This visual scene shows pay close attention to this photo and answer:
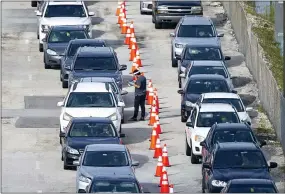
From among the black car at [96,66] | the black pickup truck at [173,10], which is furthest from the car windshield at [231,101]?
the black pickup truck at [173,10]

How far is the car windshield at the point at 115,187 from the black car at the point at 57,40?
17778 mm

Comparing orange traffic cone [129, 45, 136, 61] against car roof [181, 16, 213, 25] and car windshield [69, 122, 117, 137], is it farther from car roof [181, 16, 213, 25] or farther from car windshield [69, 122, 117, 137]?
car windshield [69, 122, 117, 137]

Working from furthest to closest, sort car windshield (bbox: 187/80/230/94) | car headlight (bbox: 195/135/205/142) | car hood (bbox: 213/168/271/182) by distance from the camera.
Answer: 1. car windshield (bbox: 187/80/230/94)
2. car headlight (bbox: 195/135/205/142)
3. car hood (bbox: 213/168/271/182)

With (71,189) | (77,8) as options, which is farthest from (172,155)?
(77,8)

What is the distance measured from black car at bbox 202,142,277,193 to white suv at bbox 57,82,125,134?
6229mm

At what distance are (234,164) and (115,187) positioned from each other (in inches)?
138

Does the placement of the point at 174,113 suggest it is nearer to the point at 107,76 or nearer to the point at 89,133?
the point at 107,76

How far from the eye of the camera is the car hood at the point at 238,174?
3603cm

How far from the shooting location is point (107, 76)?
48.5 m

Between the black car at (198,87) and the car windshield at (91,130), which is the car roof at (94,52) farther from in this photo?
the car windshield at (91,130)

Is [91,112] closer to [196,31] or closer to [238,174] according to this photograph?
[238,174]

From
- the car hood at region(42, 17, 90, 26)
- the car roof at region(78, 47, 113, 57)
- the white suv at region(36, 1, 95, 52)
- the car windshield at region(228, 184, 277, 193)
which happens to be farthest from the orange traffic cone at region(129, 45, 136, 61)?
the car windshield at region(228, 184, 277, 193)

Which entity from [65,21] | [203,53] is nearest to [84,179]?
[203,53]

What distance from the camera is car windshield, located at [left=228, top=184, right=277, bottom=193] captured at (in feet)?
110
